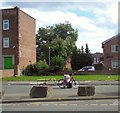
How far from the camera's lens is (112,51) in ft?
240

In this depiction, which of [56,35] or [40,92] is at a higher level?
[56,35]

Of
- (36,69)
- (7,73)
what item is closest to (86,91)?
(7,73)

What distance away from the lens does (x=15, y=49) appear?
56250mm

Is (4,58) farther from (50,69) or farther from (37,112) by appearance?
(37,112)

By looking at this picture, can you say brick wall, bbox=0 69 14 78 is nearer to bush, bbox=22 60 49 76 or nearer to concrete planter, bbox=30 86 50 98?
bush, bbox=22 60 49 76

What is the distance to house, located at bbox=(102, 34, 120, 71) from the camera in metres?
71.7

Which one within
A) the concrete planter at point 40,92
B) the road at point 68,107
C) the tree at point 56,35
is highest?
the tree at point 56,35

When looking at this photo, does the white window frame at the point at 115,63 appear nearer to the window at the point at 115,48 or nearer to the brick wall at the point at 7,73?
the window at the point at 115,48

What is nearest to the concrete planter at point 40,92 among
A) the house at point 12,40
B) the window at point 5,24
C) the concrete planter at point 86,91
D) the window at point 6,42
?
the concrete planter at point 86,91

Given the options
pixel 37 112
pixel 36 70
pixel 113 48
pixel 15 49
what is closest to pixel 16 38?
pixel 15 49

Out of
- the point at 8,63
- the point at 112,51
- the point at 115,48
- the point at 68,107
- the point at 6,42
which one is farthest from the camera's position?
the point at 112,51

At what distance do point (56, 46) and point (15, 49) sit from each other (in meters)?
31.0

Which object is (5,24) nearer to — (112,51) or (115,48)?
(112,51)

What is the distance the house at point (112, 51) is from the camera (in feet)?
235
